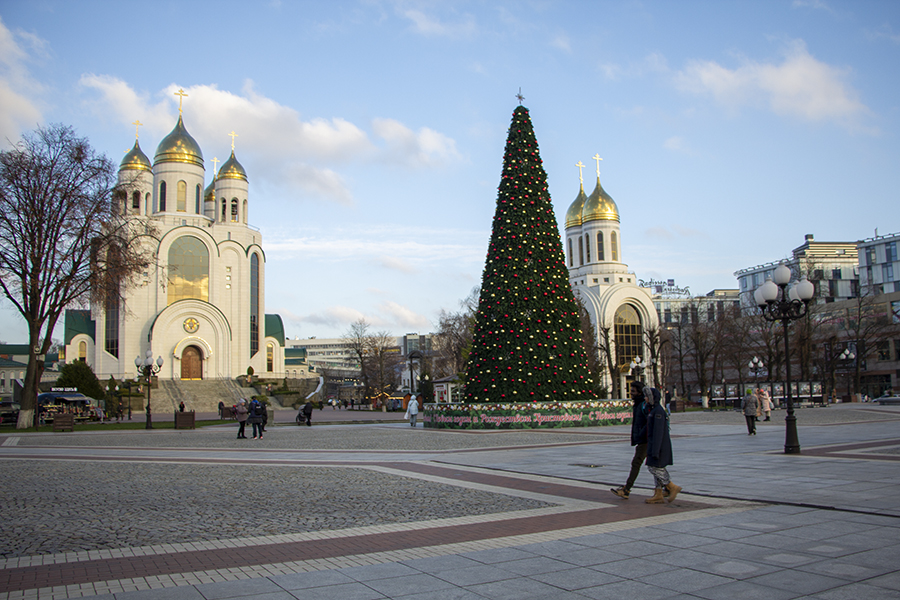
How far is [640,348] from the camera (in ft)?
223

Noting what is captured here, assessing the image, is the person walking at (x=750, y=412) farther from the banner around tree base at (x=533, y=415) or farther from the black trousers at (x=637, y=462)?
the black trousers at (x=637, y=462)

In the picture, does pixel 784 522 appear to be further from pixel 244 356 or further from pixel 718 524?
pixel 244 356

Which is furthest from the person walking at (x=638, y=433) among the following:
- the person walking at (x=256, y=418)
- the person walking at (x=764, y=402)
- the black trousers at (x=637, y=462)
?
the person walking at (x=764, y=402)

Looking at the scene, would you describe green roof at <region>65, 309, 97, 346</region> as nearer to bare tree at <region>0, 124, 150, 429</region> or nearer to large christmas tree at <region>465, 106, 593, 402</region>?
bare tree at <region>0, 124, 150, 429</region>

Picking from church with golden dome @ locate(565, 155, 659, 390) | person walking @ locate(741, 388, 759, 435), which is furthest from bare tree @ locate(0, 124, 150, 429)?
church with golden dome @ locate(565, 155, 659, 390)

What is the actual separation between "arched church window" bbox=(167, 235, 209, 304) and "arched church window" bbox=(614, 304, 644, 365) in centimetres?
3894

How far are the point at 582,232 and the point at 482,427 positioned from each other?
47.3 m

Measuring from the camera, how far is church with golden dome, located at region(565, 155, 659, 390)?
217 ft

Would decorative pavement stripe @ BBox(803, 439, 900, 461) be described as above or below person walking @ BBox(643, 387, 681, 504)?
below

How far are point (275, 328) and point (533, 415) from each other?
47.9 metres

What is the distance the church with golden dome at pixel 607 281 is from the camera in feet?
217

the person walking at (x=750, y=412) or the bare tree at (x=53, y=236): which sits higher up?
the bare tree at (x=53, y=236)

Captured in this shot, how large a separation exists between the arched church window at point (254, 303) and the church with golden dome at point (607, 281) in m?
30.4


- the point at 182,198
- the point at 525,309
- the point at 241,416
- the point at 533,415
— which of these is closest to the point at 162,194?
the point at 182,198
